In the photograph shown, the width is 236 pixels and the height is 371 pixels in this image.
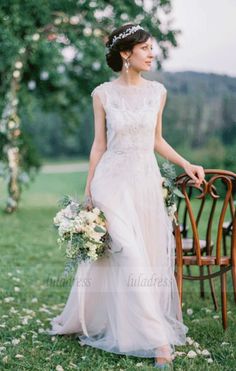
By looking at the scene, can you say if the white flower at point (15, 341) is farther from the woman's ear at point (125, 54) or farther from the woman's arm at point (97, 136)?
the woman's ear at point (125, 54)

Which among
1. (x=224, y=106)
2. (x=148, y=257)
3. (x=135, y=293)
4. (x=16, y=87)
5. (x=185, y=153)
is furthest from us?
(x=185, y=153)

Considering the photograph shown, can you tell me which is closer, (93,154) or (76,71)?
(93,154)

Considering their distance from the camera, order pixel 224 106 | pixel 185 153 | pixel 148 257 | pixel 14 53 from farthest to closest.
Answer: pixel 185 153 < pixel 224 106 < pixel 14 53 < pixel 148 257

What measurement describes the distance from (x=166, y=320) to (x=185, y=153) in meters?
13.0

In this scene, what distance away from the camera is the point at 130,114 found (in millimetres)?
4160

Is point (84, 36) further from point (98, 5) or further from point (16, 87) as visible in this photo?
point (16, 87)

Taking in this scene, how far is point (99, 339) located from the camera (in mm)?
4312

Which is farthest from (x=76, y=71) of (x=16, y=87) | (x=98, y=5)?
(x=98, y=5)

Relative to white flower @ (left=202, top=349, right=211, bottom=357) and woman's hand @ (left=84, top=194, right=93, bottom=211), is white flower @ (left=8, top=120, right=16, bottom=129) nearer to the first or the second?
woman's hand @ (left=84, top=194, right=93, bottom=211)

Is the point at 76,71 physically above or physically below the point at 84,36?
below

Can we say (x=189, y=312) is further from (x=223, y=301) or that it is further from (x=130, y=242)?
(x=130, y=242)

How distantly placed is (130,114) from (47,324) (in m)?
1.95

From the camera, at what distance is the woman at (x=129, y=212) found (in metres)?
4.05

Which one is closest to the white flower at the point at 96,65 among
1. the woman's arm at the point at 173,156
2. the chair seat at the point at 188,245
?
the chair seat at the point at 188,245
